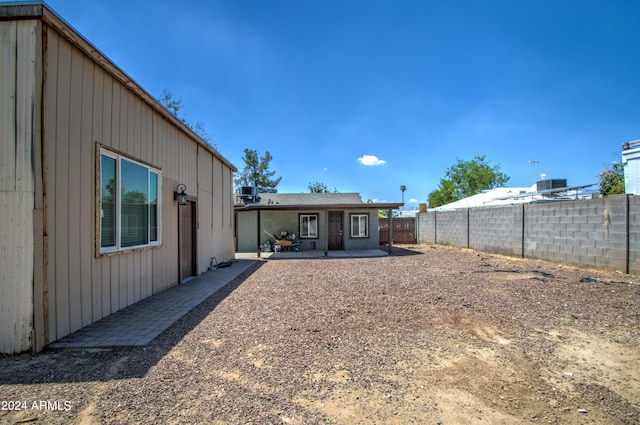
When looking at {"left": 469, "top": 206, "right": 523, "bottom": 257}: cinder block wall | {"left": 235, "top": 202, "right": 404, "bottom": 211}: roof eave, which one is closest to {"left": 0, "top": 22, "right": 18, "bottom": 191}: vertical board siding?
{"left": 235, "top": 202, "right": 404, "bottom": 211}: roof eave

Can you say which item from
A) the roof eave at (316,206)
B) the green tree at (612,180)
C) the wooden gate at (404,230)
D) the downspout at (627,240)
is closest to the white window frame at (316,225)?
the roof eave at (316,206)

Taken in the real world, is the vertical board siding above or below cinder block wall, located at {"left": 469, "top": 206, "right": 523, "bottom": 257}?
above

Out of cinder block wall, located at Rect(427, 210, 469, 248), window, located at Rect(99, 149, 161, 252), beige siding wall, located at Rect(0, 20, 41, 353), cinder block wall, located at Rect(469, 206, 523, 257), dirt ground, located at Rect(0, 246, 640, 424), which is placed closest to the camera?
dirt ground, located at Rect(0, 246, 640, 424)

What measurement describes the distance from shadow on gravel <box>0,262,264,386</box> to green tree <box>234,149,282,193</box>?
30.4m

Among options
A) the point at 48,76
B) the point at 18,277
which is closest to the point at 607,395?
the point at 18,277

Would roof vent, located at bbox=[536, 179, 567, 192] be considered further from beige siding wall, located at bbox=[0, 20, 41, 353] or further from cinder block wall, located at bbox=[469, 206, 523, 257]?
beige siding wall, located at bbox=[0, 20, 41, 353]

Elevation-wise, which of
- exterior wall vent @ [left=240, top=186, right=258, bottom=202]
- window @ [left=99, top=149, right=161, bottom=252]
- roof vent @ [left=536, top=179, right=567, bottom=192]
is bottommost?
window @ [left=99, top=149, right=161, bottom=252]

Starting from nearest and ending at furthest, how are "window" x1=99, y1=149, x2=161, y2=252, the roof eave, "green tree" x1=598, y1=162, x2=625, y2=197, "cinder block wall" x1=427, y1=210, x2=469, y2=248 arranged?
"window" x1=99, y1=149, x2=161, y2=252, the roof eave, "cinder block wall" x1=427, y1=210, x2=469, y2=248, "green tree" x1=598, y1=162, x2=625, y2=197

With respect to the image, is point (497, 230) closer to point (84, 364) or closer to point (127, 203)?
point (127, 203)

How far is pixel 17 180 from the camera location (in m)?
3.07

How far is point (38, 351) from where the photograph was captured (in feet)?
10.0

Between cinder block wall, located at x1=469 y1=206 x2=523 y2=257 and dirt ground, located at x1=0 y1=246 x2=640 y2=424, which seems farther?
cinder block wall, located at x1=469 y1=206 x2=523 y2=257

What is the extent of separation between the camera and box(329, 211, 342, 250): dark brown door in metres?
15.0

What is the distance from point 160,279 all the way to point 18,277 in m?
3.01
